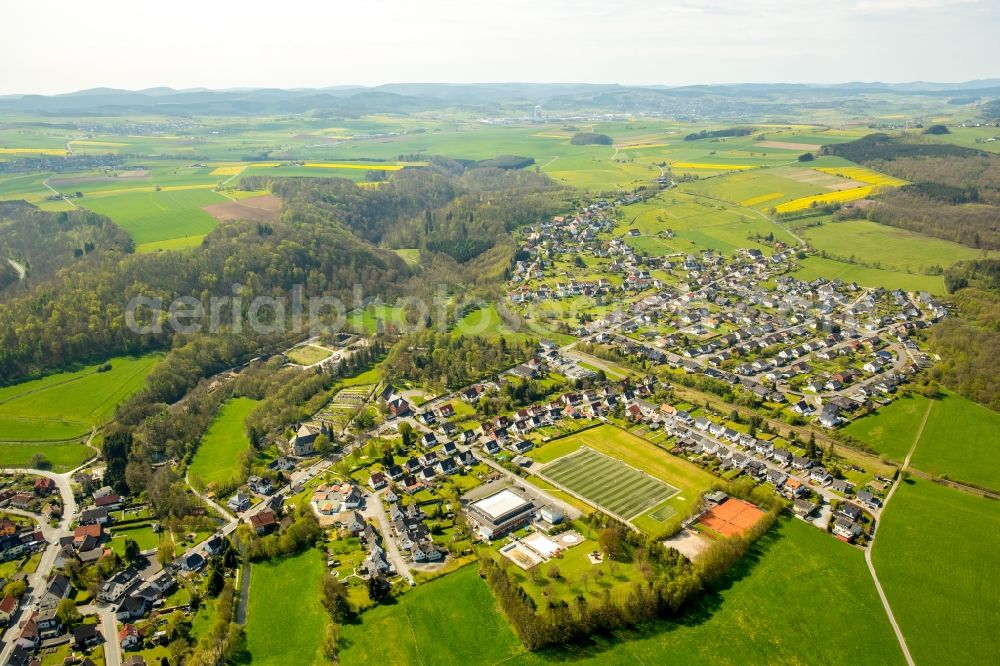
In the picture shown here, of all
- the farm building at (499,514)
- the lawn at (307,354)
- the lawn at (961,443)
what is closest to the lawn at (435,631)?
the farm building at (499,514)

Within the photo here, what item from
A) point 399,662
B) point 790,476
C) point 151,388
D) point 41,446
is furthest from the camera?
point 151,388

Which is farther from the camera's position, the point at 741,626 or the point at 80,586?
the point at 80,586

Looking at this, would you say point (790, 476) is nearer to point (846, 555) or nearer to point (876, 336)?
point (846, 555)

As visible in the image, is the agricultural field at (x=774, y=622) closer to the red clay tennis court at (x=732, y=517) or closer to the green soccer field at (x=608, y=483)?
the red clay tennis court at (x=732, y=517)

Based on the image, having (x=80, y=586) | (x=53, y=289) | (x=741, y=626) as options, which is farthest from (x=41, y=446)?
(x=741, y=626)

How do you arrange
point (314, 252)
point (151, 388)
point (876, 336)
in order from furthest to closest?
1. point (314, 252)
2. point (876, 336)
3. point (151, 388)

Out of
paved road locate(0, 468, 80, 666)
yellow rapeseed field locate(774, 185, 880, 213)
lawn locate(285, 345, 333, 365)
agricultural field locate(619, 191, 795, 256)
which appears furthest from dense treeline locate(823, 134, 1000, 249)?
paved road locate(0, 468, 80, 666)

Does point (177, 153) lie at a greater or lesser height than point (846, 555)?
greater
